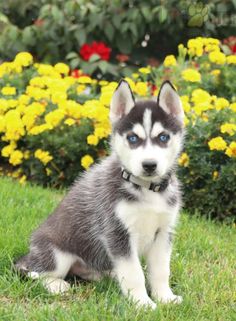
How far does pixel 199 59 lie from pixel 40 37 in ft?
8.92

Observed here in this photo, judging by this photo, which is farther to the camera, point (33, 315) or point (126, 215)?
point (126, 215)

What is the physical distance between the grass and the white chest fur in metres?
0.42

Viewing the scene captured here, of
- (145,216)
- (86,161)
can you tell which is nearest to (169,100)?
(145,216)

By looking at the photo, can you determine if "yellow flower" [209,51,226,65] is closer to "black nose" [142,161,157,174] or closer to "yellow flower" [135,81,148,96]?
"yellow flower" [135,81,148,96]

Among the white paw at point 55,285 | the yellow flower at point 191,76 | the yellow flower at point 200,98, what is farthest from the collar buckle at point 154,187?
the yellow flower at point 191,76

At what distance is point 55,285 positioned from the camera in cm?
432

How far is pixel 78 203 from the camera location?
14.9 feet

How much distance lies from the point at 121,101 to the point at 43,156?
2898mm

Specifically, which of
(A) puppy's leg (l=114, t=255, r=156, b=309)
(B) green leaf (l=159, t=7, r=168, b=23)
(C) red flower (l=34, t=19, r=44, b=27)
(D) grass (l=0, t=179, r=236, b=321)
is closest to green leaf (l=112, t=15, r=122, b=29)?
(B) green leaf (l=159, t=7, r=168, b=23)

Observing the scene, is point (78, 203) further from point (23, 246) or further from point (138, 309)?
point (138, 309)

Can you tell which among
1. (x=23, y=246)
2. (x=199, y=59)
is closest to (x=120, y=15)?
(x=199, y=59)

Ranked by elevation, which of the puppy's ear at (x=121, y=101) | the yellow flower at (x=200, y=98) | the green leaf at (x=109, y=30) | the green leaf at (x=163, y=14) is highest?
the puppy's ear at (x=121, y=101)

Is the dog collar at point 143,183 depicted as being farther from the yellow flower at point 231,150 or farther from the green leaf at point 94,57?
the green leaf at point 94,57

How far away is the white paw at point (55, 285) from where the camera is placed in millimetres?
4273
